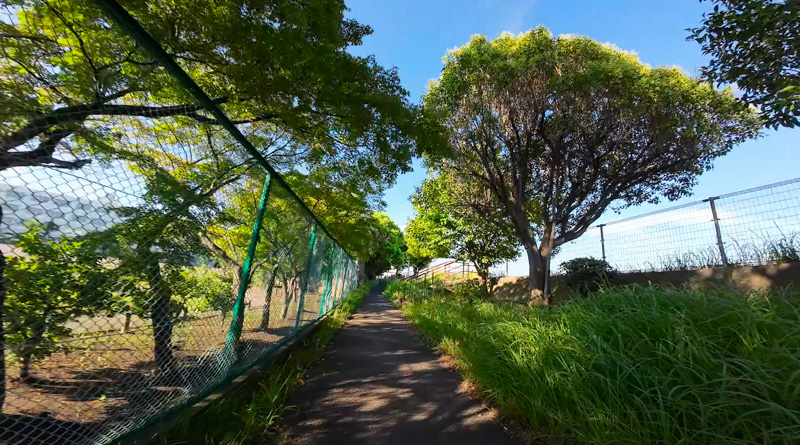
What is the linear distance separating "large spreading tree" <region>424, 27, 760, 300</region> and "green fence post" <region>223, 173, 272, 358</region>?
222 inches

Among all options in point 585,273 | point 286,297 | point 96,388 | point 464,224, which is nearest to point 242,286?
point 96,388

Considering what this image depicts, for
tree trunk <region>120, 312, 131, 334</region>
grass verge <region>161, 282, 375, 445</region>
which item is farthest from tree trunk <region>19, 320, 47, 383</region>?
grass verge <region>161, 282, 375, 445</region>

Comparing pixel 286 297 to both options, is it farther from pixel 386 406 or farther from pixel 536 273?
pixel 536 273

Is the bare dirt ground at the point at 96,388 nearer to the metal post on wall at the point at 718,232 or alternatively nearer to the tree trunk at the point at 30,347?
the tree trunk at the point at 30,347

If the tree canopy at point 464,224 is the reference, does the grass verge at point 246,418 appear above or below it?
below

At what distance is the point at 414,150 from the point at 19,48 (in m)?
4.84

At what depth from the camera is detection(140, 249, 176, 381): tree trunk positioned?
1.71 metres

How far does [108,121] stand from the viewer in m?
1.50

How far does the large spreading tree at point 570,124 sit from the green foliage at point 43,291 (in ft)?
22.9

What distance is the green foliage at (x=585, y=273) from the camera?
24.9 ft

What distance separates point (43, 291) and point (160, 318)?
0.58 m

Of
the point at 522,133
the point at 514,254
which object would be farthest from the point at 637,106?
the point at 514,254

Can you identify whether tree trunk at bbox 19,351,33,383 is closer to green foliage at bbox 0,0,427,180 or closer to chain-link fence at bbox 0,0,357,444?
chain-link fence at bbox 0,0,357,444

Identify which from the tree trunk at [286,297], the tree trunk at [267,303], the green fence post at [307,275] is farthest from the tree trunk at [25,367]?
the green fence post at [307,275]
